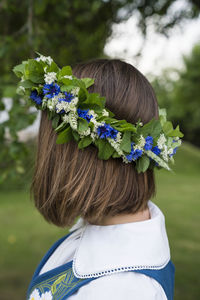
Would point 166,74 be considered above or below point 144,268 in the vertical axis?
above

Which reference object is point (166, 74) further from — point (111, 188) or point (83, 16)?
point (111, 188)

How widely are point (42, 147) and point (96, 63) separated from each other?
1.54 ft

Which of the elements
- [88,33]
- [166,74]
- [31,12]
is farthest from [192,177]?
[166,74]

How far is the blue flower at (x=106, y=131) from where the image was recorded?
4.81 feet

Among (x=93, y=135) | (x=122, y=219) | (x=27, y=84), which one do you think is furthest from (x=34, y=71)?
(x=122, y=219)

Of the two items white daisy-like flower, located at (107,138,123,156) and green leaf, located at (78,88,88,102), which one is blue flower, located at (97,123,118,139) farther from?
green leaf, located at (78,88,88,102)

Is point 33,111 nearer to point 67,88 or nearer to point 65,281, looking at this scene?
point 67,88

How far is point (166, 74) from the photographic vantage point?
4491cm

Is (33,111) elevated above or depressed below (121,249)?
above

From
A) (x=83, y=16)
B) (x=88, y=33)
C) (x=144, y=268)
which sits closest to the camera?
(x=144, y=268)

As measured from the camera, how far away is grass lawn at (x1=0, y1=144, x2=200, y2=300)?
522cm

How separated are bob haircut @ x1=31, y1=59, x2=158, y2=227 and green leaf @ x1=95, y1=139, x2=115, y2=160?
0.12 ft

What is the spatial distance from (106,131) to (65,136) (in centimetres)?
18

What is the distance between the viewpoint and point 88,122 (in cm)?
150
